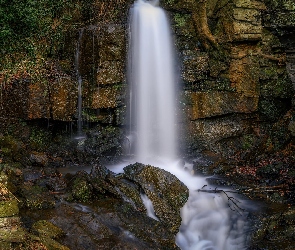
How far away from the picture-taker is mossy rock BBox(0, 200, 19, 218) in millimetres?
5328

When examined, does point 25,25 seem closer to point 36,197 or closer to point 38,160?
point 38,160

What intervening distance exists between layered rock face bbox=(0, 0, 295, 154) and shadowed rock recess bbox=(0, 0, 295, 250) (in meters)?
0.03

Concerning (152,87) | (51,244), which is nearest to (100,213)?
(51,244)

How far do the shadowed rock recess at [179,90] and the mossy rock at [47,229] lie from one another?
6.08 ft

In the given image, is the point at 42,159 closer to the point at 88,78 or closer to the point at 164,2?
the point at 88,78

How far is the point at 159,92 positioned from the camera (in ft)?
37.5

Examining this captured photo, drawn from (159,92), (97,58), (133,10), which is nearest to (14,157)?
(97,58)

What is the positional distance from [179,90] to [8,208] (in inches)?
291

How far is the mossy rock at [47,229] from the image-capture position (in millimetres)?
5695

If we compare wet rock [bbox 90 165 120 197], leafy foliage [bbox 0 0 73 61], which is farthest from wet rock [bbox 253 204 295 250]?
leafy foliage [bbox 0 0 73 61]

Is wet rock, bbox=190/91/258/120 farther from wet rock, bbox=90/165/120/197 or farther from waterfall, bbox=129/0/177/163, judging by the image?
wet rock, bbox=90/165/120/197

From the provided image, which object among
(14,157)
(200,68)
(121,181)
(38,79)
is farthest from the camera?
(200,68)

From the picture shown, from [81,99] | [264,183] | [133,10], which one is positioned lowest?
[264,183]

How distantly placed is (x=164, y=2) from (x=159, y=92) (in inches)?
124
